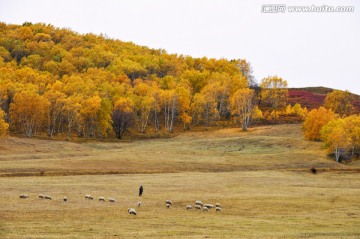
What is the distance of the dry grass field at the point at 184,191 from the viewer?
115ft

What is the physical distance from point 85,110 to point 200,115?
1620 inches

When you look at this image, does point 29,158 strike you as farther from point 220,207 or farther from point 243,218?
point 243,218

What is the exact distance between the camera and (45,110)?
136 metres

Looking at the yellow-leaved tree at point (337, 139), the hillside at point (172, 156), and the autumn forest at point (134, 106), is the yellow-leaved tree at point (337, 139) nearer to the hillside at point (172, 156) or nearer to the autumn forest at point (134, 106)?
the autumn forest at point (134, 106)

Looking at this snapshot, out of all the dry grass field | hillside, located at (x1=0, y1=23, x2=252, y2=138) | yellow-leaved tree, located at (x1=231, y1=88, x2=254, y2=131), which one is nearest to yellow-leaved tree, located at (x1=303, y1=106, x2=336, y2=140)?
the dry grass field

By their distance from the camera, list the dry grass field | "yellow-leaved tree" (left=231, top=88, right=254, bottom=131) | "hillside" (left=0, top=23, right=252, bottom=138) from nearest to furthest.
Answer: the dry grass field
"hillside" (left=0, top=23, right=252, bottom=138)
"yellow-leaved tree" (left=231, top=88, right=254, bottom=131)

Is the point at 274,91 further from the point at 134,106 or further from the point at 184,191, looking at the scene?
the point at 184,191

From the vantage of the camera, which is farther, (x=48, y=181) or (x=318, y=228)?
(x=48, y=181)

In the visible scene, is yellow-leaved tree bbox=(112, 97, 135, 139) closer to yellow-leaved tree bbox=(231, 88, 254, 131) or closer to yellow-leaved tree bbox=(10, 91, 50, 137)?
yellow-leaved tree bbox=(10, 91, 50, 137)

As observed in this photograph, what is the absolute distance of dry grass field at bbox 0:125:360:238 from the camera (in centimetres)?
3503

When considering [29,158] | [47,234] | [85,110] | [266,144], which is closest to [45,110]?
[85,110]

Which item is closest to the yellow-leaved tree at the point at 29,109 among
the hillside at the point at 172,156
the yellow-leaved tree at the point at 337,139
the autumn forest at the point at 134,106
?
the autumn forest at the point at 134,106

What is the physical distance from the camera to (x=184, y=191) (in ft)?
194

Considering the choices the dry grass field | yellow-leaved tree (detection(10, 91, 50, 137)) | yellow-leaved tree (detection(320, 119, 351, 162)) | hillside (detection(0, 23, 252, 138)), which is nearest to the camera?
the dry grass field
